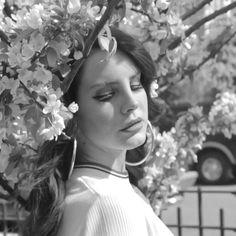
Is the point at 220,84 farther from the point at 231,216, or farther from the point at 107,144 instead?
the point at 231,216

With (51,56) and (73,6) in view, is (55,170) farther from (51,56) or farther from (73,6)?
(73,6)

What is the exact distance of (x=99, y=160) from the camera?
5.26 feet

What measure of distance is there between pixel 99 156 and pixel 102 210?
21 centimetres

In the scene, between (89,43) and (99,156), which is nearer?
(89,43)

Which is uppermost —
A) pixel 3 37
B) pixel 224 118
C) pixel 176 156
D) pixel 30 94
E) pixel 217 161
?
pixel 3 37

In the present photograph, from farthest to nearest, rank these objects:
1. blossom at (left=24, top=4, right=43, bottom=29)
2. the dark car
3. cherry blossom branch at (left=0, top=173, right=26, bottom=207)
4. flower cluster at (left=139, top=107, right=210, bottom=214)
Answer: the dark car, flower cluster at (left=139, top=107, right=210, bottom=214), cherry blossom branch at (left=0, top=173, right=26, bottom=207), blossom at (left=24, top=4, right=43, bottom=29)

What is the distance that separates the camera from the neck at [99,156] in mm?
1604

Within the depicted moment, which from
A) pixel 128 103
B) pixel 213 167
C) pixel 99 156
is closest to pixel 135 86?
pixel 128 103

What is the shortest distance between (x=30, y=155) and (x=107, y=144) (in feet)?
0.99

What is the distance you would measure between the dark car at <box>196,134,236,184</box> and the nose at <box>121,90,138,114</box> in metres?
8.55

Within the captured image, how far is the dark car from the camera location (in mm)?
10047

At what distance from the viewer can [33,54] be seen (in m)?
1.41

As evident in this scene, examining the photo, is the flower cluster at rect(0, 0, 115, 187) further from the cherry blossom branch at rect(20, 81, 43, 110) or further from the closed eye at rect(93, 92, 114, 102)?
the closed eye at rect(93, 92, 114, 102)

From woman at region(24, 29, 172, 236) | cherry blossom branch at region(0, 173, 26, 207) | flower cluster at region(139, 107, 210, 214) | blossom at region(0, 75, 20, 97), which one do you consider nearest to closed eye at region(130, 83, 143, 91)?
woman at region(24, 29, 172, 236)
